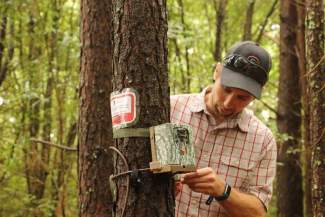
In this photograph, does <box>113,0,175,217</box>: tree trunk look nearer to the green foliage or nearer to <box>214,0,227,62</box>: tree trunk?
the green foliage

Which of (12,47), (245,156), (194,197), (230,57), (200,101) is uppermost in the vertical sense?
(12,47)

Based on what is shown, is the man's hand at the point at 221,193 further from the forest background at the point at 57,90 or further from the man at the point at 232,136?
the forest background at the point at 57,90

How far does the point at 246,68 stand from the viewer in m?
2.88

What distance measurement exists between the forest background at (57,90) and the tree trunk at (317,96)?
5.03ft

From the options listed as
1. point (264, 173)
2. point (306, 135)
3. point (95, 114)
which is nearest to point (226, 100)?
point (264, 173)

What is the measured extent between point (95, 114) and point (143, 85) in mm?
2827

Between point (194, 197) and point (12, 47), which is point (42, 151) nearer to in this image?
point (12, 47)

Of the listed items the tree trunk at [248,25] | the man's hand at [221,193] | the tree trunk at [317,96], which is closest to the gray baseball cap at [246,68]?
the man's hand at [221,193]

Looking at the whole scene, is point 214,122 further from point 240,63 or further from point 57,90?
point 57,90

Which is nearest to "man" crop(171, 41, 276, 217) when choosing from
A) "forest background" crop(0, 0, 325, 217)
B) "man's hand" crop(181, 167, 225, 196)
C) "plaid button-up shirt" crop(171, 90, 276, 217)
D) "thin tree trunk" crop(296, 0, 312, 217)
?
"plaid button-up shirt" crop(171, 90, 276, 217)

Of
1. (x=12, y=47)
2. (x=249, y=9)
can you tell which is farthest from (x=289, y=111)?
(x=12, y=47)

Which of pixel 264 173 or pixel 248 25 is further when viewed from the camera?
pixel 248 25

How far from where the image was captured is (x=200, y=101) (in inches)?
117

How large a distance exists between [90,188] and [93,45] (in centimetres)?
137
